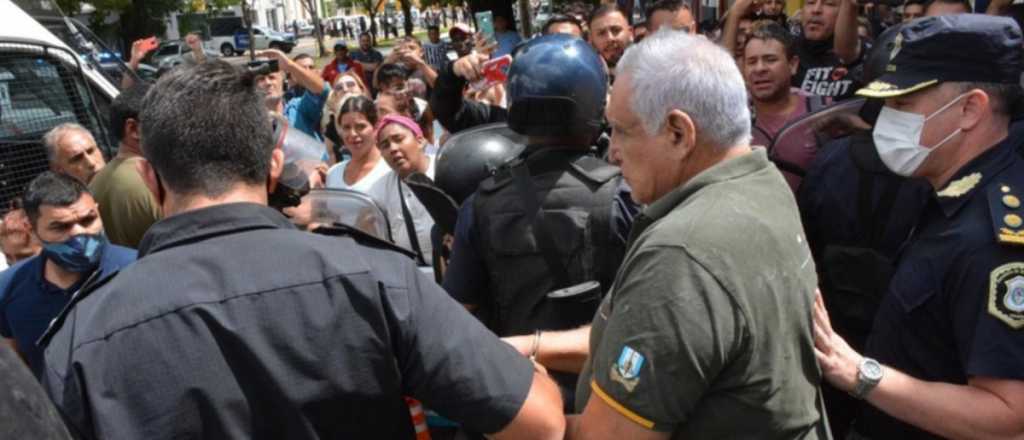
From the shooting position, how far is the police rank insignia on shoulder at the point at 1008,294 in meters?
1.56

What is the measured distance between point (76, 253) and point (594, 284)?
2.37m

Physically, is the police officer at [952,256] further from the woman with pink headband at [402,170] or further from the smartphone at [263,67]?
the woman with pink headband at [402,170]

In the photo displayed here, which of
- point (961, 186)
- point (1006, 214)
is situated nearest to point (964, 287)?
point (1006, 214)

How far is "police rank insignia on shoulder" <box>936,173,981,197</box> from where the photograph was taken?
1812mm

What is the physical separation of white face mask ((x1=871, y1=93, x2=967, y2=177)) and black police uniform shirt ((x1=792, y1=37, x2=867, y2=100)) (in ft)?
6.60

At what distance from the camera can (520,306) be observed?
2236mm

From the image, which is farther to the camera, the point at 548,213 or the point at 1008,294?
the point at 548,213

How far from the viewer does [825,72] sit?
416cm

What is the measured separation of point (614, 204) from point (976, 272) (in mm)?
886

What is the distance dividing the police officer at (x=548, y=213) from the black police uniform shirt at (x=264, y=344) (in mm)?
593

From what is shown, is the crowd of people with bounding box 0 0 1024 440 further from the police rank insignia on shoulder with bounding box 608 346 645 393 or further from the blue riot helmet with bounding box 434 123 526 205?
the blue riot helmet with bounding box 434 123 526 205

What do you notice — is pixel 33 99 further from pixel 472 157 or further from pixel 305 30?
pixel 305 30

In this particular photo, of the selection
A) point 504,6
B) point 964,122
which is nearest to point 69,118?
point 964,122

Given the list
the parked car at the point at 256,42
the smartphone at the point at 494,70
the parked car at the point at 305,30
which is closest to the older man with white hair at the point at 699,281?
the smartphone at the point at 494,70
